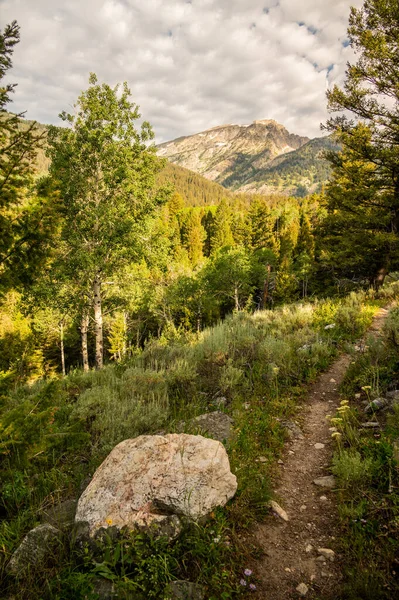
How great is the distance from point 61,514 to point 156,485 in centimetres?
97

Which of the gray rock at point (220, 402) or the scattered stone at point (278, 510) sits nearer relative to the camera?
the scattered stone at point (278, 510)

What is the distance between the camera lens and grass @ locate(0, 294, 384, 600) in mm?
2229

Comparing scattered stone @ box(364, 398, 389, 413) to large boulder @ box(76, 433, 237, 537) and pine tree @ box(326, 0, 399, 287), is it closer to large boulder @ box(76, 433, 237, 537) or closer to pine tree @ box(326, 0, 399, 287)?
large boulder @ box(76, 433, 237, 537)

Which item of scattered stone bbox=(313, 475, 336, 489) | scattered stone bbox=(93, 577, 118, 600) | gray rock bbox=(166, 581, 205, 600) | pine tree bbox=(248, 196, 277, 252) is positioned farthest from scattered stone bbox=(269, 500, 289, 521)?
pine tree bbox=(248, 196, 277, 252)

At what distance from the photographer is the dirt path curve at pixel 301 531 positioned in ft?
7.72

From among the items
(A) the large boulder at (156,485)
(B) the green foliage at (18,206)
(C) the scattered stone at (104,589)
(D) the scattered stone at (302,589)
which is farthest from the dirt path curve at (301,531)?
(B) the green foliage at (18,206)

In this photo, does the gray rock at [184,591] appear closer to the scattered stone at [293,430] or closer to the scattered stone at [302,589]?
the scattered stone at [302,589]

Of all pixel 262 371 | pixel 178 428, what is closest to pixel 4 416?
pixel 178 428

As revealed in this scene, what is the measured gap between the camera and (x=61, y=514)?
2799 mm

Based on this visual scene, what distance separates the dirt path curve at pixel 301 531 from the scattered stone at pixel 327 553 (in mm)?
36

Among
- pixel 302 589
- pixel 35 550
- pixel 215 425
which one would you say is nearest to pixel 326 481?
pixel 302 589

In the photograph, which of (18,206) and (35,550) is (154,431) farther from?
(18,206)

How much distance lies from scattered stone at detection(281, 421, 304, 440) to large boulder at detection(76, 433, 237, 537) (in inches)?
70.3

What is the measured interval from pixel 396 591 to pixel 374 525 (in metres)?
0.55
